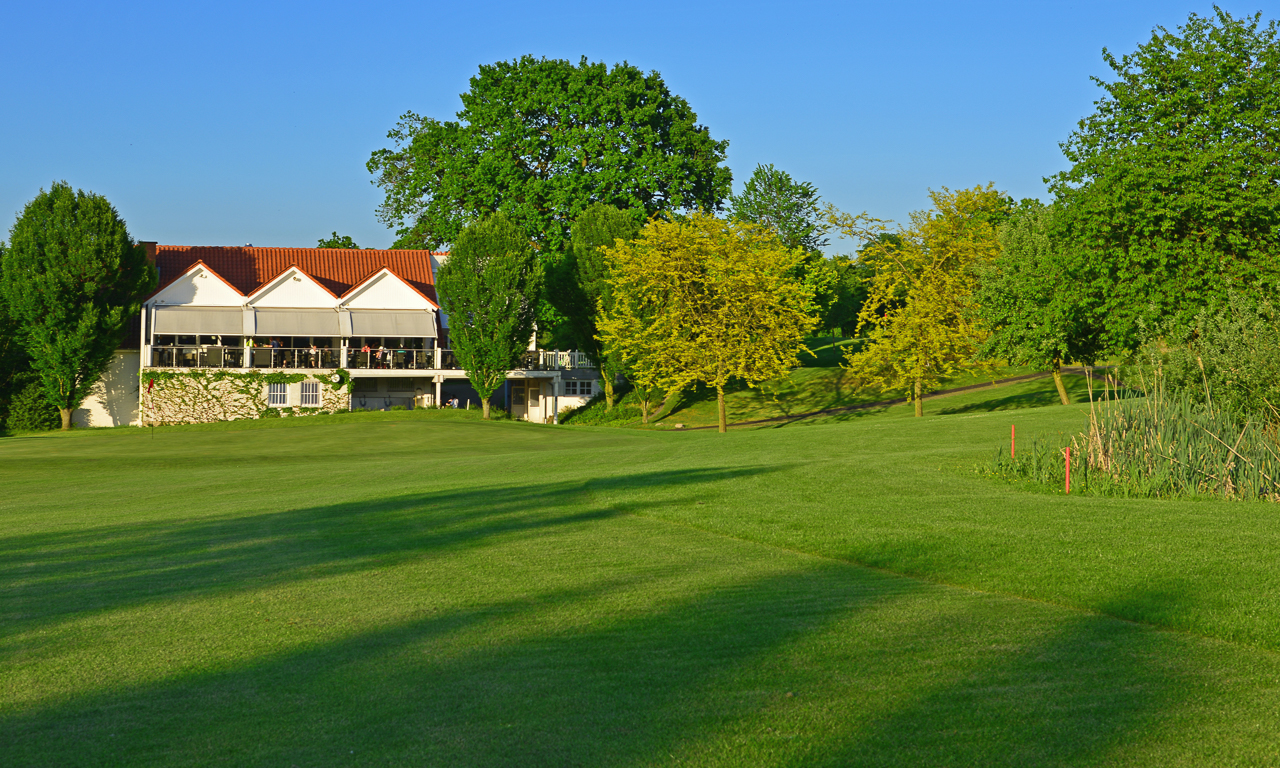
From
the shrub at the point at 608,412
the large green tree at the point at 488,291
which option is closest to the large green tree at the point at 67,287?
the large green tree at the point at 488,291

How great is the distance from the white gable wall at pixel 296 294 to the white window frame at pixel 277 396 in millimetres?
4473

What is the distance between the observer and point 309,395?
167 ft

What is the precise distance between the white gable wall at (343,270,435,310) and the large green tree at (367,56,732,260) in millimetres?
3829

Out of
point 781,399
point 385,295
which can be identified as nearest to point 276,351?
point 385,295

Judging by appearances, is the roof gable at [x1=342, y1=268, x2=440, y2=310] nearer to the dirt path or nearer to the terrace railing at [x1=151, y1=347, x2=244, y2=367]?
the terrace railing at [x1=151, y1=347, x2=244, y2=367]

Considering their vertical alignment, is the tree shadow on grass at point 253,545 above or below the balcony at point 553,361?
below

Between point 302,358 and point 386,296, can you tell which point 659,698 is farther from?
point 386,296

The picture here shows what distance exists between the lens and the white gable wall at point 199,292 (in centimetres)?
5144

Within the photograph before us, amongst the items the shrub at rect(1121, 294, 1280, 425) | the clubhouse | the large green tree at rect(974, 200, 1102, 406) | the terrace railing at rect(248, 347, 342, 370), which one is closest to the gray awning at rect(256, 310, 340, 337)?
the clubhouse

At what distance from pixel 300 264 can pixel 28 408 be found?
15220 millimetres

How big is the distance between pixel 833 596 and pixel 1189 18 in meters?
27.8

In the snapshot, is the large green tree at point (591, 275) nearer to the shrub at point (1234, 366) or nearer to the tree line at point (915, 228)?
the tree line at point (915, 228)

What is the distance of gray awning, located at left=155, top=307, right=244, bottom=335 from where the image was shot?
5059 cm

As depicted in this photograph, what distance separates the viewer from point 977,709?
5.85 metres
